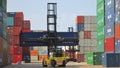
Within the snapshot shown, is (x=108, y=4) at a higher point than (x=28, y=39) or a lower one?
higher

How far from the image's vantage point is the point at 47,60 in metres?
47.2

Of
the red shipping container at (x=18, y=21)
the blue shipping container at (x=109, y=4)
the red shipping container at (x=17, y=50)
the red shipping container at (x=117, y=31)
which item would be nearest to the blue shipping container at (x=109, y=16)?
the blue shipping container at (x=109, y=4)

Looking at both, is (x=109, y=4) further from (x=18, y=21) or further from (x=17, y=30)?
(x=18, y=21)

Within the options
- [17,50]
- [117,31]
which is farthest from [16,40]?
[117,31]

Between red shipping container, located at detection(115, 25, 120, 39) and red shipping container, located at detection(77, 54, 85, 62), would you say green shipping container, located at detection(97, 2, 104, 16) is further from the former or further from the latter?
red shipping container, located at detection(77, 54, 85, 62)

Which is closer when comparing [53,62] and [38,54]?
[53,62]

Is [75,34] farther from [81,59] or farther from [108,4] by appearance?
[108,4]

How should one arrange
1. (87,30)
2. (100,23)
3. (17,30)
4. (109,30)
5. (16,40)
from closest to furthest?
(109,30), (100,23), (17,30), (16,40), (87,30)

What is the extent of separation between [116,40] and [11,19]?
39.6m

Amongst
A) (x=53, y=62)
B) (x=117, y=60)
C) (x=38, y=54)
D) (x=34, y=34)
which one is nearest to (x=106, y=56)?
(x=117, y=60)

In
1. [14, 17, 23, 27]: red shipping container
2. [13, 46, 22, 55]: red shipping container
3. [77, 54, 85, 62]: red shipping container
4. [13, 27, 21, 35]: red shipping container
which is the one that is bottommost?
[77, 54, 85, 62]: red shipping container

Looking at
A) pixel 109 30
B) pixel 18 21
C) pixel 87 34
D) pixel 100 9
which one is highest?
pixel 100 9

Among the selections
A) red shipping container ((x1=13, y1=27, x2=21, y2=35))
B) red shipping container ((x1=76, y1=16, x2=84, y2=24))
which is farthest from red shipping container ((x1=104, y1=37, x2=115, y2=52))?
red shipping container ((x1=76, y1=16, x2=84, y2=24))

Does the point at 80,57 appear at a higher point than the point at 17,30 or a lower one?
lower
